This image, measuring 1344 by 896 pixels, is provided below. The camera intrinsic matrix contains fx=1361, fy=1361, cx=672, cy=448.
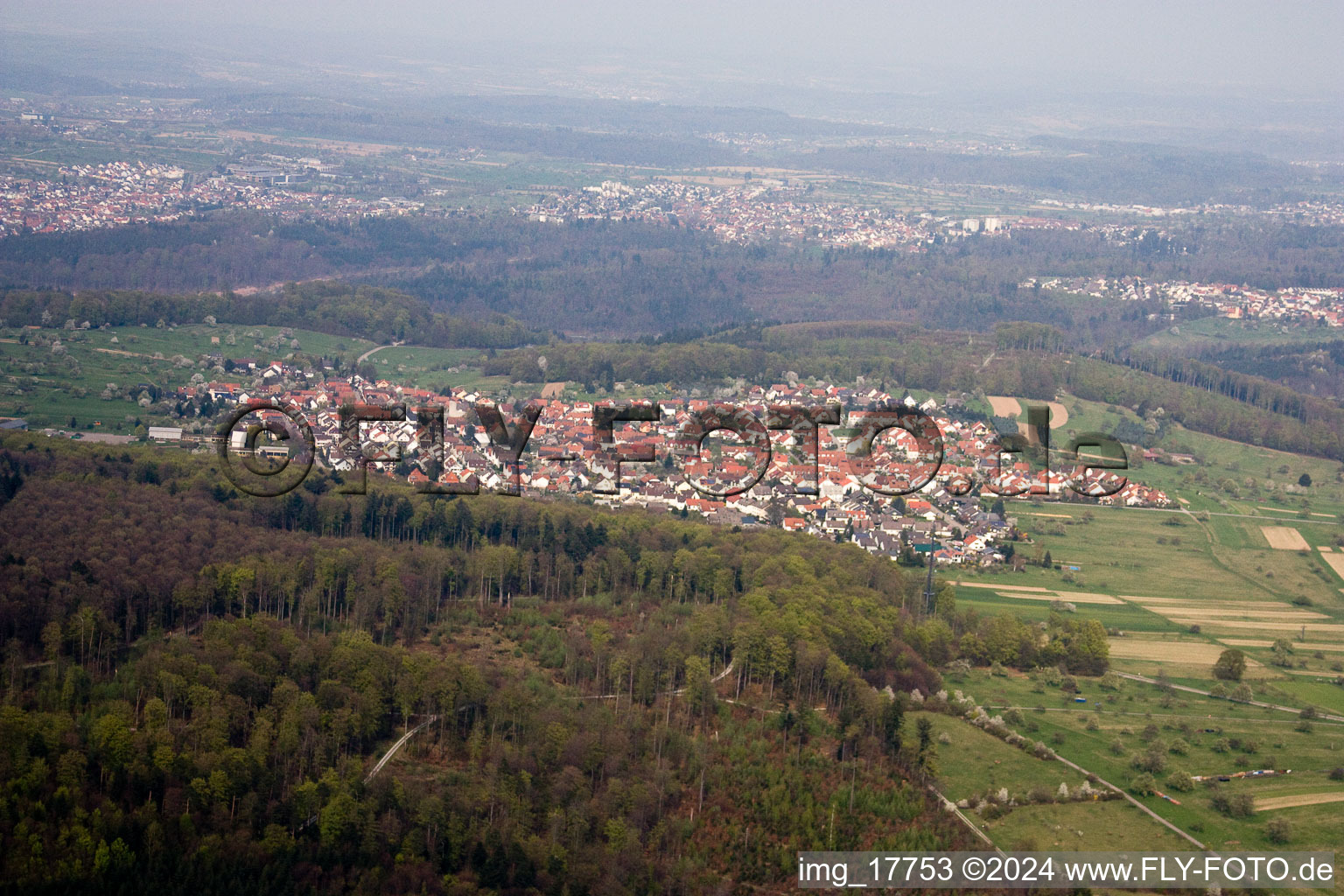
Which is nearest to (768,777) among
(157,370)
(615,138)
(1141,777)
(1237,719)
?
(1141,777)

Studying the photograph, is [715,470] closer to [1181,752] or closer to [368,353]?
[1181,752]

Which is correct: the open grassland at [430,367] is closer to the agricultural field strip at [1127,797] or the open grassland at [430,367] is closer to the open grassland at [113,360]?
the open grassland at [113,360]

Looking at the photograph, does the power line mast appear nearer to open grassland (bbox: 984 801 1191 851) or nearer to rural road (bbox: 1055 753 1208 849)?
rural road (bbox: 1055 753 1208 849)

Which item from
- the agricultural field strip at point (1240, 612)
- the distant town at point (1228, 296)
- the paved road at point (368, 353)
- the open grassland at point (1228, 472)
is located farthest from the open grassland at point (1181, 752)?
the distant town at point (1228, 296)

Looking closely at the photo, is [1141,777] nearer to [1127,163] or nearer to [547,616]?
[547,616]

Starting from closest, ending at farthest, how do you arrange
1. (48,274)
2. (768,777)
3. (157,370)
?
1. (768,777)
2. (157,370)
3. (48,274)

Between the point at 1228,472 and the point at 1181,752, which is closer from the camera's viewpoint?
the point at 1181,752

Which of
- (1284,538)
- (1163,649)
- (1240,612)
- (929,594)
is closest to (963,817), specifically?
(929,594)
